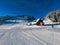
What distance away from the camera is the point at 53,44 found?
5344 mm

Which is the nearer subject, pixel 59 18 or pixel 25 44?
pixel 25 44

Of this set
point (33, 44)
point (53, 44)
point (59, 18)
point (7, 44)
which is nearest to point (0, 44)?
point (7, 44)

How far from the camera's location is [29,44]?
548 centimetres

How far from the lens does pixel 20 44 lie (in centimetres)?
551

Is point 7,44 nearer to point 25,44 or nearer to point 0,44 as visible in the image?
point 0,44

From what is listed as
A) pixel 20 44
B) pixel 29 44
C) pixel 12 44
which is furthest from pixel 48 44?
pixel 12 44

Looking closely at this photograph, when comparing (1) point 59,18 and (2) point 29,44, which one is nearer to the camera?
(2) point 29,44

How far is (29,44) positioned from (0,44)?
1.44m

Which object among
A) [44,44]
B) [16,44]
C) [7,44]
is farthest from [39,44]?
[7,44]

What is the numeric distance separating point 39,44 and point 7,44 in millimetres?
1569

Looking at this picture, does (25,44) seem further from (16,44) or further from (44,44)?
(44,44)

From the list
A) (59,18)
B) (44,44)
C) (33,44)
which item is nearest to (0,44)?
(33,44)

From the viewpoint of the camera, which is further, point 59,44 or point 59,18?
point 59,18

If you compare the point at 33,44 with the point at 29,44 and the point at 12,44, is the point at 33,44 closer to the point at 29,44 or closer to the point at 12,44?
the point at 29,44
